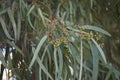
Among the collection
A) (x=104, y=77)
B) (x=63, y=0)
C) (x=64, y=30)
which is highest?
(x=63, y=0)

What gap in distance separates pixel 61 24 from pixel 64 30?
0.03m

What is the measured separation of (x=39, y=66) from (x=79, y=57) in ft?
0.36

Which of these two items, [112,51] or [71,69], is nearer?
[71,69]

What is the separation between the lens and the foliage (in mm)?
837

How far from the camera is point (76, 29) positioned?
33.4 inches

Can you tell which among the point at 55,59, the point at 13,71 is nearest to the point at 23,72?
the point at 13,71

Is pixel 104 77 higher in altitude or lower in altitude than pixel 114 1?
lower

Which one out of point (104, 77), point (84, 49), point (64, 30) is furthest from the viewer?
point (104, 77)

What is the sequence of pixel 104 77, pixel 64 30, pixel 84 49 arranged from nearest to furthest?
pixel 64 30 < pixel 84 49 < pixel 104 77

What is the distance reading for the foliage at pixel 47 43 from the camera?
84 cm

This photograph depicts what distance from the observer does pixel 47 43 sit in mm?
861

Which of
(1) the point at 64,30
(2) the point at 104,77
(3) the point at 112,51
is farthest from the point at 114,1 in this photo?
(1) the point at 64,30

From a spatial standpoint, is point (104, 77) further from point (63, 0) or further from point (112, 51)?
point (63, 0)

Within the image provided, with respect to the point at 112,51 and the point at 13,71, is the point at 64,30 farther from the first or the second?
the point at 112,51
